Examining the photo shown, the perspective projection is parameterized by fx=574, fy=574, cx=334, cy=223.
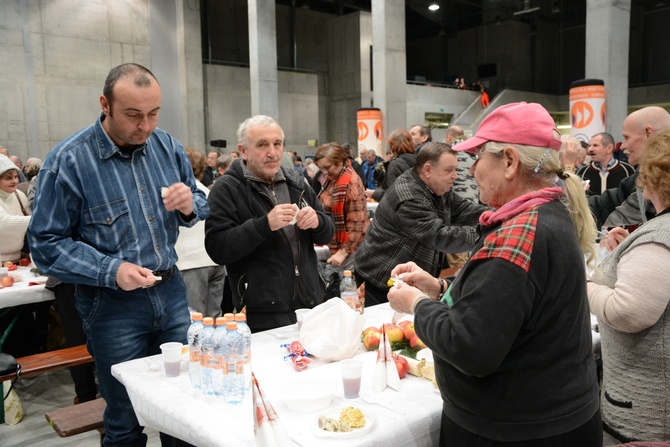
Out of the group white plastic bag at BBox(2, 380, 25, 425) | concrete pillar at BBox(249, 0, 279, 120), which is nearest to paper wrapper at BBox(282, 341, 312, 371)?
white plastic bag at BBox(2, 380, 25, 425)

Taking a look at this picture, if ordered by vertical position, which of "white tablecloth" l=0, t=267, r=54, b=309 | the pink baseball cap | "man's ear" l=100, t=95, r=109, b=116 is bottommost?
"white tablecloth" l=0, t=267, r=54, b=309

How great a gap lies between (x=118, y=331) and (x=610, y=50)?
994 cm

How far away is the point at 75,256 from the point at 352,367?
3.81 ft

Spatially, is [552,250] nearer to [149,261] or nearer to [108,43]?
[149,261]

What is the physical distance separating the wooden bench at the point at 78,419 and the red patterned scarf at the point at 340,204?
2.59m

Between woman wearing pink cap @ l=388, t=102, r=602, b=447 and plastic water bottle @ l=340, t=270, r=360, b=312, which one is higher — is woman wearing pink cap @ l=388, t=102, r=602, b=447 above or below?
above

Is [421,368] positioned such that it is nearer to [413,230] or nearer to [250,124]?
[413,230]

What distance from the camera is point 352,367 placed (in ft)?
6.42

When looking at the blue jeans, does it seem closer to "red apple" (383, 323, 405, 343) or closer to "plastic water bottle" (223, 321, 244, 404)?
"plastic water bottle" (223, 321, 244, 404)

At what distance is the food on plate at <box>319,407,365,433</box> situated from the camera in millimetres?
1729

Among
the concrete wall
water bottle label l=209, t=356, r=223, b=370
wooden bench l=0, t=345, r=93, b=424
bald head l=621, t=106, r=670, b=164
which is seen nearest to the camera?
water bottle label l=209, t=356, r=223, b=370

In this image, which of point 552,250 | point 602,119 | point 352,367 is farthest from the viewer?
point 602,119

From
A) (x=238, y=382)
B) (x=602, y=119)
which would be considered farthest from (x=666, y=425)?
(x=602, y=119)

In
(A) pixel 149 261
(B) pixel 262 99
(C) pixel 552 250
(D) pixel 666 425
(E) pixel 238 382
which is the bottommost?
(D) pixel 666 425
